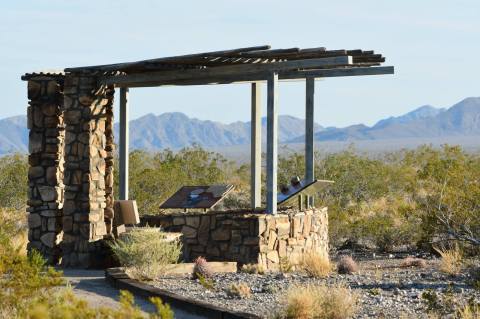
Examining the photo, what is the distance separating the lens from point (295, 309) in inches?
383

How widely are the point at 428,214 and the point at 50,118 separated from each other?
274 inches

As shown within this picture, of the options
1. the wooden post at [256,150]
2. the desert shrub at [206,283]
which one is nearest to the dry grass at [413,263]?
the wooden post at [256,150]

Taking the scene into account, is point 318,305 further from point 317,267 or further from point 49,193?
point 49,193

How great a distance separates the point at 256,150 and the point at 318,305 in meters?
7.67

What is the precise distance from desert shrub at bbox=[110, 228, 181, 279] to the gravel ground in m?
0.23

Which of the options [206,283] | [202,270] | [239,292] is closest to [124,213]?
[202,270]

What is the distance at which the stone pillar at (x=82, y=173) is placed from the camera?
1554 centimetres

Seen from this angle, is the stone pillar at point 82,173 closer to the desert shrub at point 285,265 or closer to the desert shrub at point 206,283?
the desert shrub at point 285,265

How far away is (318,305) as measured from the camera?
988 centimetres

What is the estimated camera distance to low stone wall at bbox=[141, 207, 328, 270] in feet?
47.7

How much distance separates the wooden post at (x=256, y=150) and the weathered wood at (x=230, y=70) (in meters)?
2.05

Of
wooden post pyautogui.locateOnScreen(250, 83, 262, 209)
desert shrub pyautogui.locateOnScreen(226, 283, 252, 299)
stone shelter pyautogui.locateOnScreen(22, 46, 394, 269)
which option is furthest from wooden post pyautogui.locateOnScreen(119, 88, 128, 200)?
desert shrub pyautogui.locateOnScreen(226, 283, 252, 299)

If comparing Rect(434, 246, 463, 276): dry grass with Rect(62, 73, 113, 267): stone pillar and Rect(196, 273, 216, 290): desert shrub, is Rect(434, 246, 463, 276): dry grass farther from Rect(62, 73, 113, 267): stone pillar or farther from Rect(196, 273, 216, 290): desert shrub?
Rect(62, 73, 113, 267): stone pillar

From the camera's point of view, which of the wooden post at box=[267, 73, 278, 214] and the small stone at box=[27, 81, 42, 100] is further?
the small stone at box=[27, 81, 42, 100]
